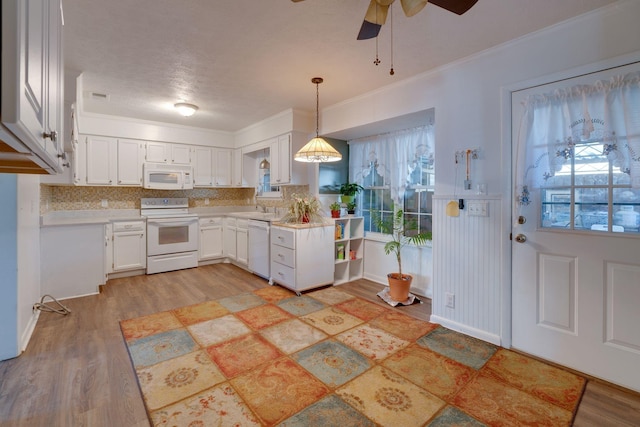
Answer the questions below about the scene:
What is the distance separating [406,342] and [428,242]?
148 cm

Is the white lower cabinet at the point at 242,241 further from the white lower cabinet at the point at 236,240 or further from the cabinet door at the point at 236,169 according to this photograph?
the cabinet door at the point at 236,169

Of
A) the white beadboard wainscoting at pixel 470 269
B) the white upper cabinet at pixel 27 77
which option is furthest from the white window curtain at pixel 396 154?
the white upper cabinet at pixel 27 77

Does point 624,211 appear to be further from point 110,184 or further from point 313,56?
point 110,184

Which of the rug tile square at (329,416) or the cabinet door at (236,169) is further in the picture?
the cabinet door at (236,169)

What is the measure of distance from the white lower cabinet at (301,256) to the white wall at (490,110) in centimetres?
151

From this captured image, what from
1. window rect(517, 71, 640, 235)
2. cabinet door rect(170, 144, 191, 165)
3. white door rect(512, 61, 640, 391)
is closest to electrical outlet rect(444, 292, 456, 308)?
white door rect(512, 61, 640, 391)

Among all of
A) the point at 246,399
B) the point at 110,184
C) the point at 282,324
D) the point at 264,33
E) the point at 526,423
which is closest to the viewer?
the point at 526,423

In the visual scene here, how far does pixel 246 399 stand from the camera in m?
1.83

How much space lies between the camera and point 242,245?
495 centimetres

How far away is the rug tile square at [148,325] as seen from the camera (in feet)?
8.81

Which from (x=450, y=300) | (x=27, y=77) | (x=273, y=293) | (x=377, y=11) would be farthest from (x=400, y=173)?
(x=27, y=77)

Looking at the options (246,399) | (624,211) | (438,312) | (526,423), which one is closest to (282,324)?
(246,399)

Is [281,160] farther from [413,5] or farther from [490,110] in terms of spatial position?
[413,5]

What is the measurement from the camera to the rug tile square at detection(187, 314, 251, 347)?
257cm
